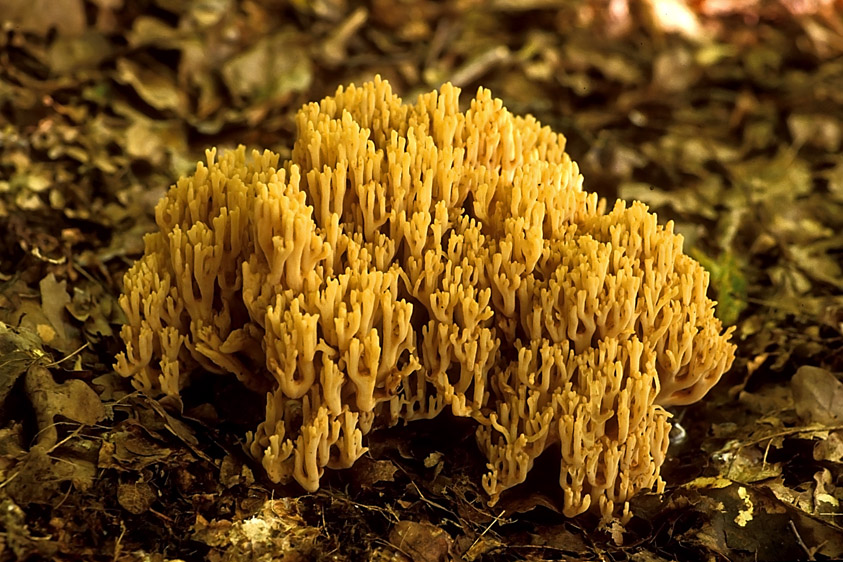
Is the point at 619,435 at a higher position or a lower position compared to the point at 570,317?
lower

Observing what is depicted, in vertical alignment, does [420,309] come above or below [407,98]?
below

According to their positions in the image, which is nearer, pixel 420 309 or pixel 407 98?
pixel 420 309

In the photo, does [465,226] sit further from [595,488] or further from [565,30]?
[565,30]

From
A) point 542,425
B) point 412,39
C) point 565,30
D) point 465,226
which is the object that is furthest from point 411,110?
point 565,30
